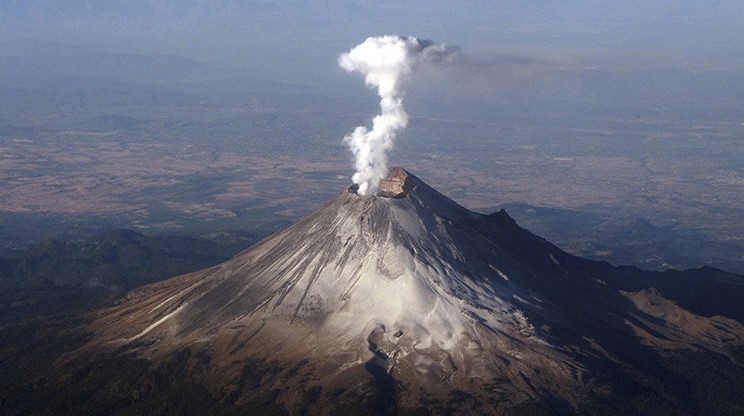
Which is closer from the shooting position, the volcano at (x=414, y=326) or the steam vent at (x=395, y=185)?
the volcano at (x=414, y=326)

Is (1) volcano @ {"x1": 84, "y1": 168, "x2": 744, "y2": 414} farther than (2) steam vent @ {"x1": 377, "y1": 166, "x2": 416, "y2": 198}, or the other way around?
(2) steam vent @ {"x1": 377, "y1": 166, "x2": 416, "y2": 198}

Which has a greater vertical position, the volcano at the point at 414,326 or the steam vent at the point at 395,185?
the steam vent at the point at 395,185

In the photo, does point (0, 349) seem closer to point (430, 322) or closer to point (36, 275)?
point (430, 322)

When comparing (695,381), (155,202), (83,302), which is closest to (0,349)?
(83,302)

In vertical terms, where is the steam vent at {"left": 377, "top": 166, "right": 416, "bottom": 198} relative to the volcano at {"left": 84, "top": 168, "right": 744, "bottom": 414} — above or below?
above
